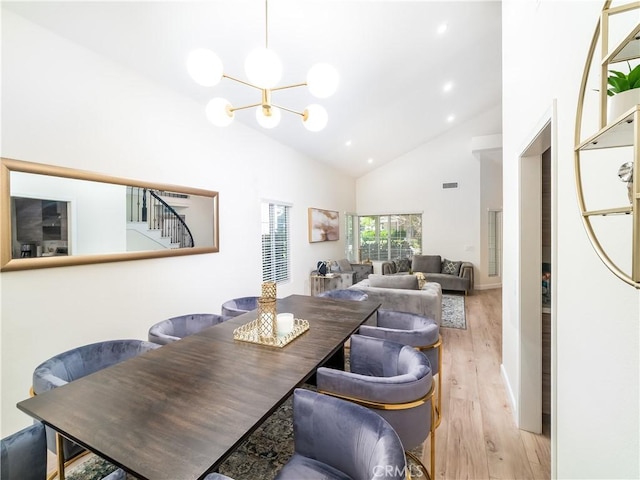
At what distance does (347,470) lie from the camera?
106 centimetres

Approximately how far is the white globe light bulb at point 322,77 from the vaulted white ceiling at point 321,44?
3.91ft

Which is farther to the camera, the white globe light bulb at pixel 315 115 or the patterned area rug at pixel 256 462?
the white globe light bulb at pixel 315 115

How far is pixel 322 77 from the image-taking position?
171 centimetres

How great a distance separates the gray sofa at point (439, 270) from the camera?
6.49m

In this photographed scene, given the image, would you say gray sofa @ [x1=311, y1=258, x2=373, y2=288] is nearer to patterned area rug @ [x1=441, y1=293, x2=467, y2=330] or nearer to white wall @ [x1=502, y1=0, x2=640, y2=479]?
patterned area rug @ [x1=441, y1=293, x2=467, y2=330]

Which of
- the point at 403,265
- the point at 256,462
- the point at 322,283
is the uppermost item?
the point at 403,265

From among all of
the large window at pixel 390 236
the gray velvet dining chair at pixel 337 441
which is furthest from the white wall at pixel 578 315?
the large window at pixel 390 236

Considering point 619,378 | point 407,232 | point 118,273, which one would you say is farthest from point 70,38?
point 407,232

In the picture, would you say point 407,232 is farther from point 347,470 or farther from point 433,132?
point 347,470

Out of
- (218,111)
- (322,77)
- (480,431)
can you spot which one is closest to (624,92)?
(322,77)

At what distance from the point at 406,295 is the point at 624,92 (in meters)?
3.54

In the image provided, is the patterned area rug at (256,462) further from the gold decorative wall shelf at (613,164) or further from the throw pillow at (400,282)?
the throw pillow at (400,282)

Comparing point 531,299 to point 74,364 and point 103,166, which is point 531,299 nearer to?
point 74,364

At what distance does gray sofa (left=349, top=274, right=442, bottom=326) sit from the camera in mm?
3838
